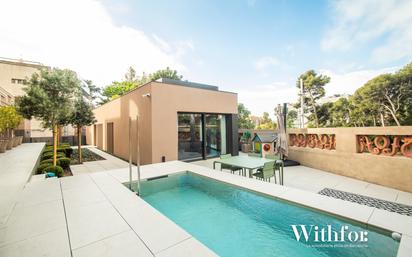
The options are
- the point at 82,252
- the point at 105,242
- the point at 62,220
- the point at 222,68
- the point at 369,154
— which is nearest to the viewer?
the point at 82,252

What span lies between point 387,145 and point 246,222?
17.4 ft

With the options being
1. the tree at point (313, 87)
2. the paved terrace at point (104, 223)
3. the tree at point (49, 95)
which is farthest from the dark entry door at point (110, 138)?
the tree at point (313, 87)

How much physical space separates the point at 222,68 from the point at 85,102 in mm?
9738

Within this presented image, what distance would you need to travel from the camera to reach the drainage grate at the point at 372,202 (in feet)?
11.8

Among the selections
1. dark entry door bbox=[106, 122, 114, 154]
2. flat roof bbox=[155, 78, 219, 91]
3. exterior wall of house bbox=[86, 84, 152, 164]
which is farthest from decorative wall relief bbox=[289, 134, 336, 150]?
dark entry door bbox=[106, 122, 114, 154]

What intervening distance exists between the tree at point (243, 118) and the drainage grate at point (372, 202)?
16.3 m

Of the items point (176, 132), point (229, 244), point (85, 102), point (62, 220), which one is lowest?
point (229, 244)

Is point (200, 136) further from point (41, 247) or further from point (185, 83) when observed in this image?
point (41, 247)

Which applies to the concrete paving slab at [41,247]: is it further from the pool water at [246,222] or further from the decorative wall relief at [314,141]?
the decorative wall relief at [314,141]

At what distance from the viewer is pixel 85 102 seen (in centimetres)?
929

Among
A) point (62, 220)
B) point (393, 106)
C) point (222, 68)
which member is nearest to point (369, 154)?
point (62, 220)

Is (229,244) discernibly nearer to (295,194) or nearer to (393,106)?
(295,194)

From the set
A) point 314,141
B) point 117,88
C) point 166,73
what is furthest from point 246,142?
point 117,88

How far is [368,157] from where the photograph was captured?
5.50 m
